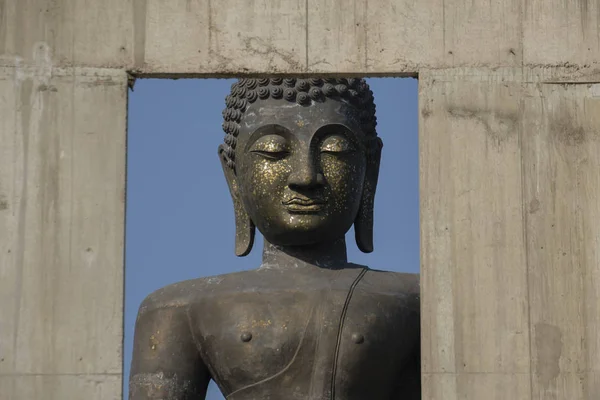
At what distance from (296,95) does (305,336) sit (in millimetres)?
2004

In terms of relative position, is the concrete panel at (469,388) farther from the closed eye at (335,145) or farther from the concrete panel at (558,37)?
the closed eye at (335,145)

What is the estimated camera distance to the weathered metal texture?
15586mm

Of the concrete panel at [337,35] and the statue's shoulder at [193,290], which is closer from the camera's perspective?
the concrete panel at [337,35]

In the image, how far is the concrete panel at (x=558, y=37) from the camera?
16047 millimetres

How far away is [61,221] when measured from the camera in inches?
617

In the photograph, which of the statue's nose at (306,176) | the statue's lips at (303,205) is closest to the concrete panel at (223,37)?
the statue's nose at (306,176)

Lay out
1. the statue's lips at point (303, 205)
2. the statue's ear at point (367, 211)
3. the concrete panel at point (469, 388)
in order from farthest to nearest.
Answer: the statue's ear at point (367, 211)
the statue's lips at point (303, 205)
the concrete panel at point (469, 388)

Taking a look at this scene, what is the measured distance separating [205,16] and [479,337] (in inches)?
120

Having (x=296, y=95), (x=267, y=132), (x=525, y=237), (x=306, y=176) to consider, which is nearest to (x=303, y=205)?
(x=306, y=176)

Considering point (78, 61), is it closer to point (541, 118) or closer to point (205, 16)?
point (205, 16)

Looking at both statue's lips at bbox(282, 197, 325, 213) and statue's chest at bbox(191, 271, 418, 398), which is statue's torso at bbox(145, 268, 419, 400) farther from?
statue's lips at bbox(282, 197, 325, 213)

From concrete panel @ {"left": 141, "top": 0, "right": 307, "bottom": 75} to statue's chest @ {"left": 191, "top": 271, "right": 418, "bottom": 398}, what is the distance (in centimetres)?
227

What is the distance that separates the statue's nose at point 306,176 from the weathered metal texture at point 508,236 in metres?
1.61

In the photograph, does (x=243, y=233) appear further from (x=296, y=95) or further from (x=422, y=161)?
(x=422, y=161)
